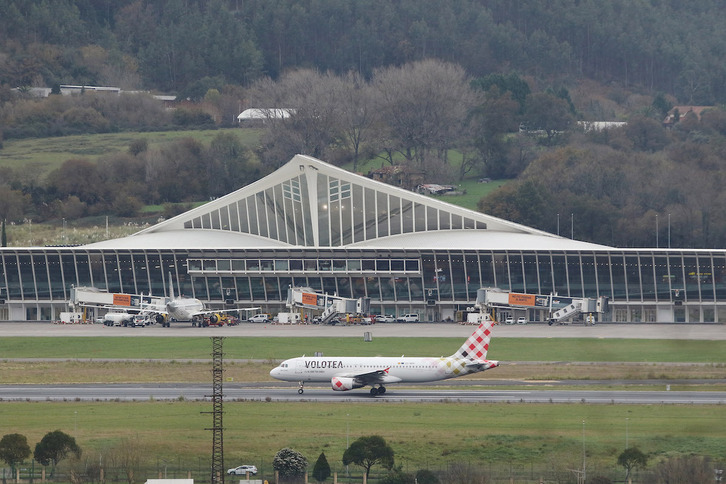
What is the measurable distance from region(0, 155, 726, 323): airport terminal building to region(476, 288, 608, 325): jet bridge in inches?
69.9

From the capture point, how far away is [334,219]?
510 feet

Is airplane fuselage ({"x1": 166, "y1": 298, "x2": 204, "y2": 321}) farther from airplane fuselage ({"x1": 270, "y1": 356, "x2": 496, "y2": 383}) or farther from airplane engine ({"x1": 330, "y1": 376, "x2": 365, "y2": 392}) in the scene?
airplane engine ({"x1": 330, "y1": 376, "x2": 365, "y2": 392})

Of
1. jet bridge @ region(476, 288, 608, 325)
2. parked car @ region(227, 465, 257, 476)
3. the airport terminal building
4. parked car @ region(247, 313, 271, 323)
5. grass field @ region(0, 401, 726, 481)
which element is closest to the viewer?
parked car @ region(227, 465, 257, 476)

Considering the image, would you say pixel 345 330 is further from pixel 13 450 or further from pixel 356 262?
pixel 13 450

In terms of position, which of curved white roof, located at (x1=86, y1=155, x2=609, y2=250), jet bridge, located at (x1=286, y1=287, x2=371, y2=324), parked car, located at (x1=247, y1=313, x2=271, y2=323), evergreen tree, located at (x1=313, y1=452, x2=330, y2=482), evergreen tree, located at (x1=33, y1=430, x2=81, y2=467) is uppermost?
curved white roof, located at (x1=86, y1=155, x2=609, y2=250)

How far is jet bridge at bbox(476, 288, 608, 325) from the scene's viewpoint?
5492 inches

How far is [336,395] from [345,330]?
4813cm

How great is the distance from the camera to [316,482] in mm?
59406

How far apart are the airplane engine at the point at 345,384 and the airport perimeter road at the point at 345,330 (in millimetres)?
40297

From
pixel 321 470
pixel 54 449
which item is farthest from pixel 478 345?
pixel 54 449

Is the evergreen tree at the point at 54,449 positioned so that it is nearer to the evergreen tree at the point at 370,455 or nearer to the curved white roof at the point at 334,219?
the evergreen tree at the point at 370,455

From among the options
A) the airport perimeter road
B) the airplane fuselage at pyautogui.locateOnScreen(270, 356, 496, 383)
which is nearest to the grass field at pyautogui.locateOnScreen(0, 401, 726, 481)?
the airplane fuselage at pyautogui.locateOnScreen(270, 356, 496, 383)

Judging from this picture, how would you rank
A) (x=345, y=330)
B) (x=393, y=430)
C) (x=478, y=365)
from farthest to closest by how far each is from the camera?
(x=345, y=330) < (x=478, y=365) < (x=393, y=430)

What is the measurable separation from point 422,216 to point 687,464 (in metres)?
107
